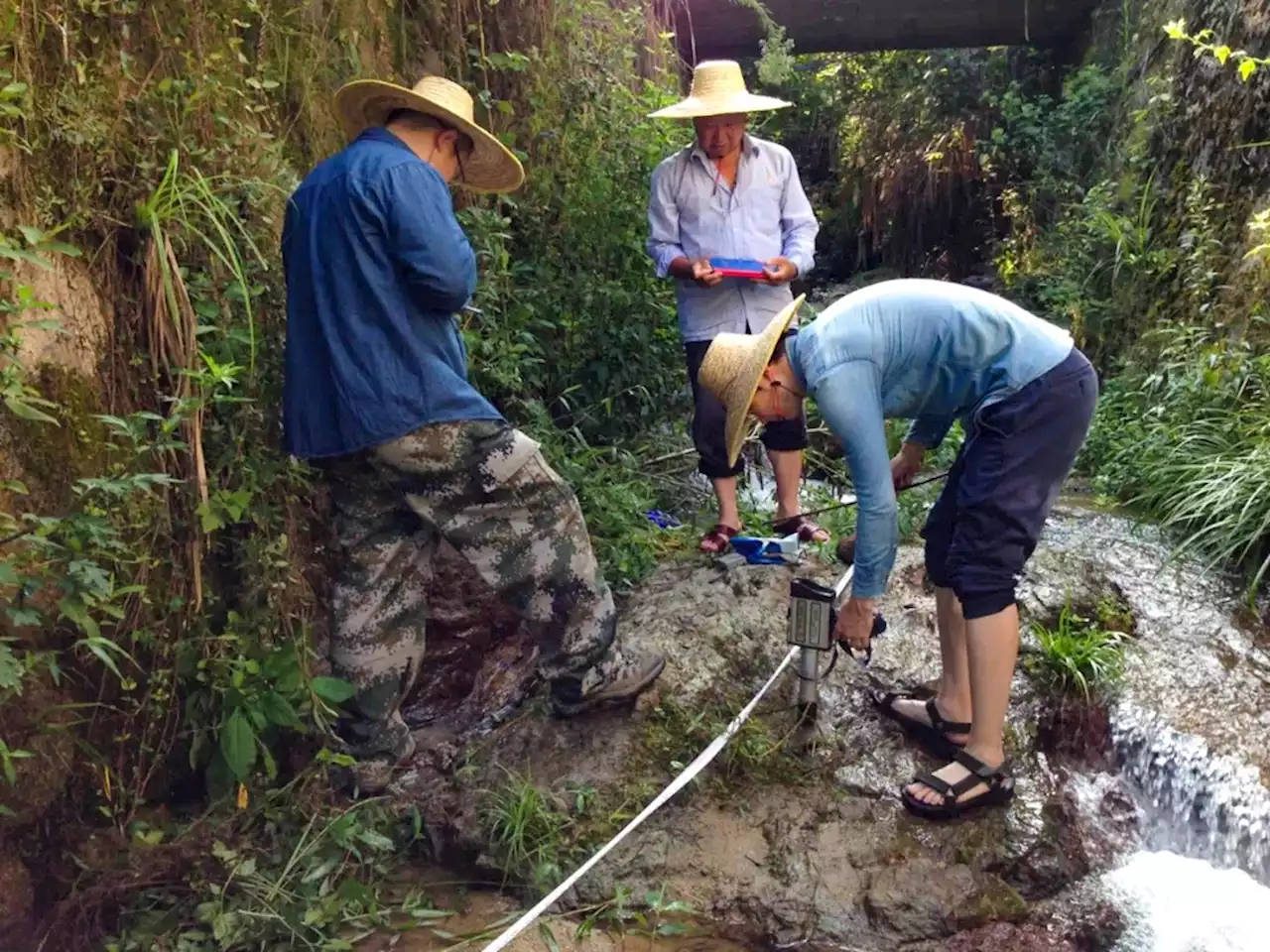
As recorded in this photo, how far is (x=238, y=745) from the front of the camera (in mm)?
2596

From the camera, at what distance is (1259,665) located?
12.1 feet

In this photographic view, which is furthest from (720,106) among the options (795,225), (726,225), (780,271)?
(780,271)

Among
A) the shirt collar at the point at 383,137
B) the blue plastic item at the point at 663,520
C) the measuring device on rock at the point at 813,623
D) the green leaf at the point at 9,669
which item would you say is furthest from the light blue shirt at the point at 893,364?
the green leaf at the point at 9,669

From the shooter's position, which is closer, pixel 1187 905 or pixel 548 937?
pixel 548 937

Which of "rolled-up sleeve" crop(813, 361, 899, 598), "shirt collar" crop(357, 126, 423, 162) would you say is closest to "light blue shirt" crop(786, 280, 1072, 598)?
"rolled-up sleeve" crop(813, 361, 899, 598)

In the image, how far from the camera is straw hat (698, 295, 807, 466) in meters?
2.77

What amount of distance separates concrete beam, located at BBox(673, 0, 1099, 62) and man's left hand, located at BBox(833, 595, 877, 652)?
7122 mm

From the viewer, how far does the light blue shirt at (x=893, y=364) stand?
8.55 feet

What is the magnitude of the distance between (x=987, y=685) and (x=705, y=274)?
6.21ft

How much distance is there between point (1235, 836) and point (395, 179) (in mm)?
3049

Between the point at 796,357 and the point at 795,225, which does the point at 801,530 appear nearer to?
the point at 795,225

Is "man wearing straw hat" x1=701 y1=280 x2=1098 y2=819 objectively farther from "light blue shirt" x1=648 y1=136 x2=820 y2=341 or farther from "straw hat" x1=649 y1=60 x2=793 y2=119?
"straw hat" x1=649 y1=60 x2=793 y2=119

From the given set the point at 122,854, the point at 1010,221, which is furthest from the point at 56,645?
the point at 1010,221

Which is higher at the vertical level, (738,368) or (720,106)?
(720,106)
